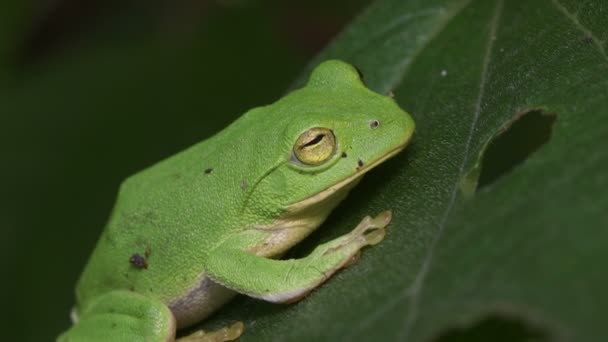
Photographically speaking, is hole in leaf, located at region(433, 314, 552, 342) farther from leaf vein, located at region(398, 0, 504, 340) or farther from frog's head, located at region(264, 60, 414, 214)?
frog's head, located at region(264, 60, 414, 214)

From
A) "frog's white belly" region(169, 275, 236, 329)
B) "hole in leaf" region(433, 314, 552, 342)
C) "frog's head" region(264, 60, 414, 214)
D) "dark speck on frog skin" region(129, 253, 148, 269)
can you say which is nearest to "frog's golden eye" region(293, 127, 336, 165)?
"frog's head" region(264, 60, 414, 214)

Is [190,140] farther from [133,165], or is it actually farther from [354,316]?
[354,316]

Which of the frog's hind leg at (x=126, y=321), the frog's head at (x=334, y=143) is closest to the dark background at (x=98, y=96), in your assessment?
the frog's hind leg at (x=126, y=321)

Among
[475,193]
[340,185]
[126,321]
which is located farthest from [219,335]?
[475,193]

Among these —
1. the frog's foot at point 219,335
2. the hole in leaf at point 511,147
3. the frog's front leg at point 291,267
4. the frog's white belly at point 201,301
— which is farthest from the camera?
the frog's white belly at point 201,301

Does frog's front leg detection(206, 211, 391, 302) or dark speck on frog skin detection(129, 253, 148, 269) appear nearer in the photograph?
frog's front leg detection(206, 211, 391, 302)

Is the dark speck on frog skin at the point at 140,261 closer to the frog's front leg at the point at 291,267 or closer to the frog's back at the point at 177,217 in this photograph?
the frog's back at the point at 177,217

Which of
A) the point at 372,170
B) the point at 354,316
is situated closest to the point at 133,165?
the point at 372,170
